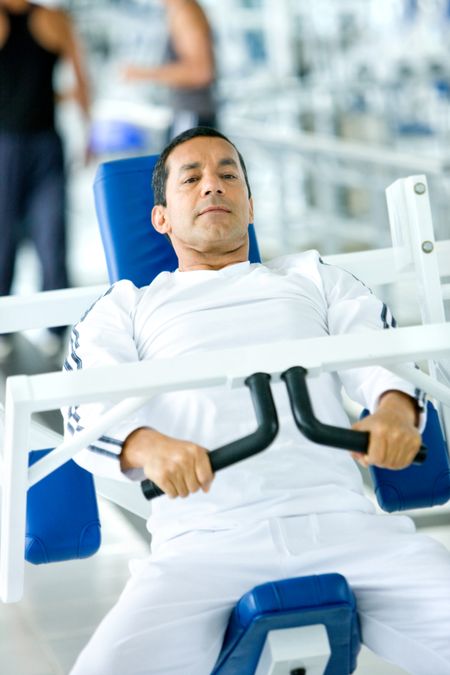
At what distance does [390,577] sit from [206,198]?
29.1 inches

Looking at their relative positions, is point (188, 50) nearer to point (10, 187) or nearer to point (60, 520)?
point (10, 187)

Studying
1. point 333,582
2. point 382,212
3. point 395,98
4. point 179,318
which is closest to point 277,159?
point 382,212

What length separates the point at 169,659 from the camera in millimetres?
1569

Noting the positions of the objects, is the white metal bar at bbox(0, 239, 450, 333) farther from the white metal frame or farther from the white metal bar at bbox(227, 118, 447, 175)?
the white metal bar at bbox(227, 118, 447, 175)

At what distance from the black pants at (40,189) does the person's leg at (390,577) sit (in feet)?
9.59

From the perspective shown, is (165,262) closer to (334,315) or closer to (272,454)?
(334,315)

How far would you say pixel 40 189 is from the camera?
4.45 m

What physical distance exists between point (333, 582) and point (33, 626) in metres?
1.06

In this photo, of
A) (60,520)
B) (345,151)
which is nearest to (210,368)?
(60,520)

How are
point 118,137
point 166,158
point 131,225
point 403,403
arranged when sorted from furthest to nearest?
point 118,137 < point 131,225 < point 166,158 < point 403,403

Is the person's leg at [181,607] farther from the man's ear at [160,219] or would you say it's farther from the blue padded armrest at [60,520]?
the man's ear at [160,219]

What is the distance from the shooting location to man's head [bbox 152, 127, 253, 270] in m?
2.00

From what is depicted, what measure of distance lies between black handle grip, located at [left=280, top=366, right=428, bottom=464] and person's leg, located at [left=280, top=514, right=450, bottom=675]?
0.22 metres

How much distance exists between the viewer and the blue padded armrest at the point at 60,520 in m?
1.85
